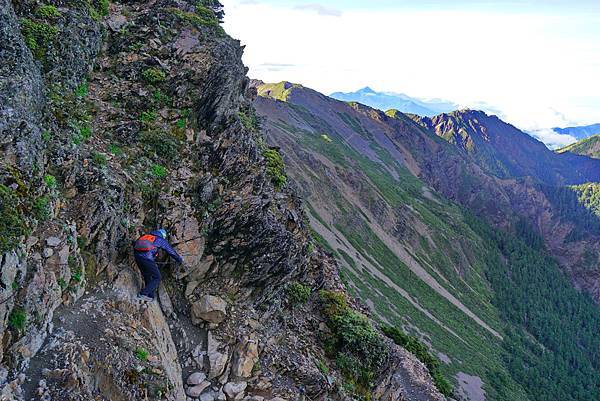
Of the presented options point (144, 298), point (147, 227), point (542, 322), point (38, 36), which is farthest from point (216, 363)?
point (542, 322)

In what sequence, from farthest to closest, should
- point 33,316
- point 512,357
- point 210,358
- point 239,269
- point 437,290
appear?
point 437,290 → point 512,357 → point 239,269 → point 210,358 → point 33,316

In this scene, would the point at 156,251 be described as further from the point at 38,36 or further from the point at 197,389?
the point at 38,36

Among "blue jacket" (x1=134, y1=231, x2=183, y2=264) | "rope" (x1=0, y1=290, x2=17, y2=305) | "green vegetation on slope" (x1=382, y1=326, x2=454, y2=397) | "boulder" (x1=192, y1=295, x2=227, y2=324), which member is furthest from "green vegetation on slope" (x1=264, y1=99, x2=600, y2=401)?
"rope" (x1=0, y1=290, x2=17, y2=305)

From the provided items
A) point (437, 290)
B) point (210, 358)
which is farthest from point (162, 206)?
point (437, 290)

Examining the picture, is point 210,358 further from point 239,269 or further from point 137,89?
point 137,89

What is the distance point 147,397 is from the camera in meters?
11.0

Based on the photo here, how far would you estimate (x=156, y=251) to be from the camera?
13.7m

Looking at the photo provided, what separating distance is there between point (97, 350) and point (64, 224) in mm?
3836

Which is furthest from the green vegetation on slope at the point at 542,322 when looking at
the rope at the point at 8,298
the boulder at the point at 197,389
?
the rope at the point at 8,298

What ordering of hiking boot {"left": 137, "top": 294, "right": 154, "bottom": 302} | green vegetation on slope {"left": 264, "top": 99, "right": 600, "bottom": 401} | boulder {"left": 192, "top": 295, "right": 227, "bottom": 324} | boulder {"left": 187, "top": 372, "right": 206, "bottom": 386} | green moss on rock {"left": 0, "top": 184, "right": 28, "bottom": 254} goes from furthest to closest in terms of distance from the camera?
green vegetation on slope {"left": 264, "top": 99, "right": 600, "bottom": 401}, boulder {"left": 192, "top": 295, "right": 227, "bottom": 324}, boulder {"left": 187, "top": 372, "right": 206, "bottom": 386}, hiking boot {"left": 137, "top": 294, "right": 154, "bottom": 302}, green moss on rock {"left": 0, "top": 184, "right": 28, "bottom": 254}

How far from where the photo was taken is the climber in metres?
13.2

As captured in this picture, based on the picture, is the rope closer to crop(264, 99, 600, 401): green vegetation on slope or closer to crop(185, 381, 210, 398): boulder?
crop(185, 381, 210, 398): boulder

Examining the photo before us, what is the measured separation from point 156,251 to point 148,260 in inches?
19.8

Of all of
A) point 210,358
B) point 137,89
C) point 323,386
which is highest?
point 137,89
